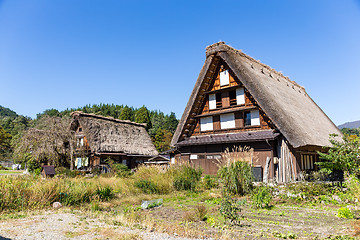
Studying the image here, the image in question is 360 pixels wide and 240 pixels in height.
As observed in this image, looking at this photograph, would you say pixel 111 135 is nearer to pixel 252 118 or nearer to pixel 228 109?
pixel 228 109

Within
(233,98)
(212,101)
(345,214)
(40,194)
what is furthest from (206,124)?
(345,214)

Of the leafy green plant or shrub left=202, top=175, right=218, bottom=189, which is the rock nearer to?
shrub left=202, top=175, right=218, bottom=189

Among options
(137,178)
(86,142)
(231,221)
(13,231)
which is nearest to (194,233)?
(231,221)

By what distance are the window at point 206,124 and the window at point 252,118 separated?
2639 millimetres

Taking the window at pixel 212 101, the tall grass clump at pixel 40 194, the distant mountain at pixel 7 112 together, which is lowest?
the tall grass clump at pixel 40 194

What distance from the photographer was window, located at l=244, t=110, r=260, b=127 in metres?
15.7

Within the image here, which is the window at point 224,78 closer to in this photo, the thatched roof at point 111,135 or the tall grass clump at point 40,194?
the tall grass clump at point 40,194

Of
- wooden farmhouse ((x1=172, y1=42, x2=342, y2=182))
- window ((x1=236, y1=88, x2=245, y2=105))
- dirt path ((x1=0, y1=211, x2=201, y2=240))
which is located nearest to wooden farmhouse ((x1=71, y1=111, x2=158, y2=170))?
wooden farmhouse ((x1=172, y1=42, x2=342, y2=182))

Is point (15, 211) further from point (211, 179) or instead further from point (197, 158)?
point (197, 158)

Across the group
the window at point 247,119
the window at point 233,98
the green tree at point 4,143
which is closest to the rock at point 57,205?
the window at point 247,119

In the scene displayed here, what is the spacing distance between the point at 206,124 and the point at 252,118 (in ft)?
11.7

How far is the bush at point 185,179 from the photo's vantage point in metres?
12.0

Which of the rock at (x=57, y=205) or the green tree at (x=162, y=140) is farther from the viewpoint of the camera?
the green tree at (x=162, y=140)

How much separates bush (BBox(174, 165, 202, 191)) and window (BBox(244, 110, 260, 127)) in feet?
18.7
